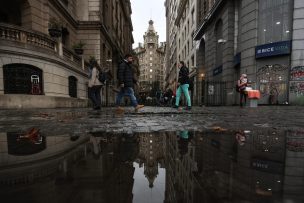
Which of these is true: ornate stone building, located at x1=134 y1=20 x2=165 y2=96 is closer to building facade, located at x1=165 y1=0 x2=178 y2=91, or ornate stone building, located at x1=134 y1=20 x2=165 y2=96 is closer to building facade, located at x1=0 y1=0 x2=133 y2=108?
building facade, located at x1=165 y1=0 x2=178 y2=91

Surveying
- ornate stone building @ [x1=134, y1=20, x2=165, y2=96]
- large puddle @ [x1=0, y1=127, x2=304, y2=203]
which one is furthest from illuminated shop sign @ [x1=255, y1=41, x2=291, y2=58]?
ornate stone building @ [x1=134, y1=20, x2=165, y2=96]

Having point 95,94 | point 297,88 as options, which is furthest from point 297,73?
point 95,94

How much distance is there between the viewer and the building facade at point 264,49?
14.6 meters

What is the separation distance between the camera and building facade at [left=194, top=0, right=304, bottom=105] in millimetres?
14570

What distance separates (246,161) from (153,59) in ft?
462

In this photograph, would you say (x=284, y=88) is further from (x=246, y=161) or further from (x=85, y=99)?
(x=246, y=161)

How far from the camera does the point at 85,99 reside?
17.3m

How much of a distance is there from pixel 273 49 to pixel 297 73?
2.29m

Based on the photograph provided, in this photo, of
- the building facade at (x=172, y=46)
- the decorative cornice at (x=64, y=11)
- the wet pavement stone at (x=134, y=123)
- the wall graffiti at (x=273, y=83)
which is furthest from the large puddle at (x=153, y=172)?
the building facade at (x=172, y=46)

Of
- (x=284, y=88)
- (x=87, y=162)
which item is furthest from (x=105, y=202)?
(x=284, y=88)

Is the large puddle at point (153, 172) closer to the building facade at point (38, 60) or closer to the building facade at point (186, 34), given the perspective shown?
the building facade at point (38, 60)

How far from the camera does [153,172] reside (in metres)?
1.29

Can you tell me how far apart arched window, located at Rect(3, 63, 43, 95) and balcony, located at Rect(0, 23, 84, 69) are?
37.5 inches

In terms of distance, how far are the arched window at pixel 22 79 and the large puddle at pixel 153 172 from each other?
10.1 metres
